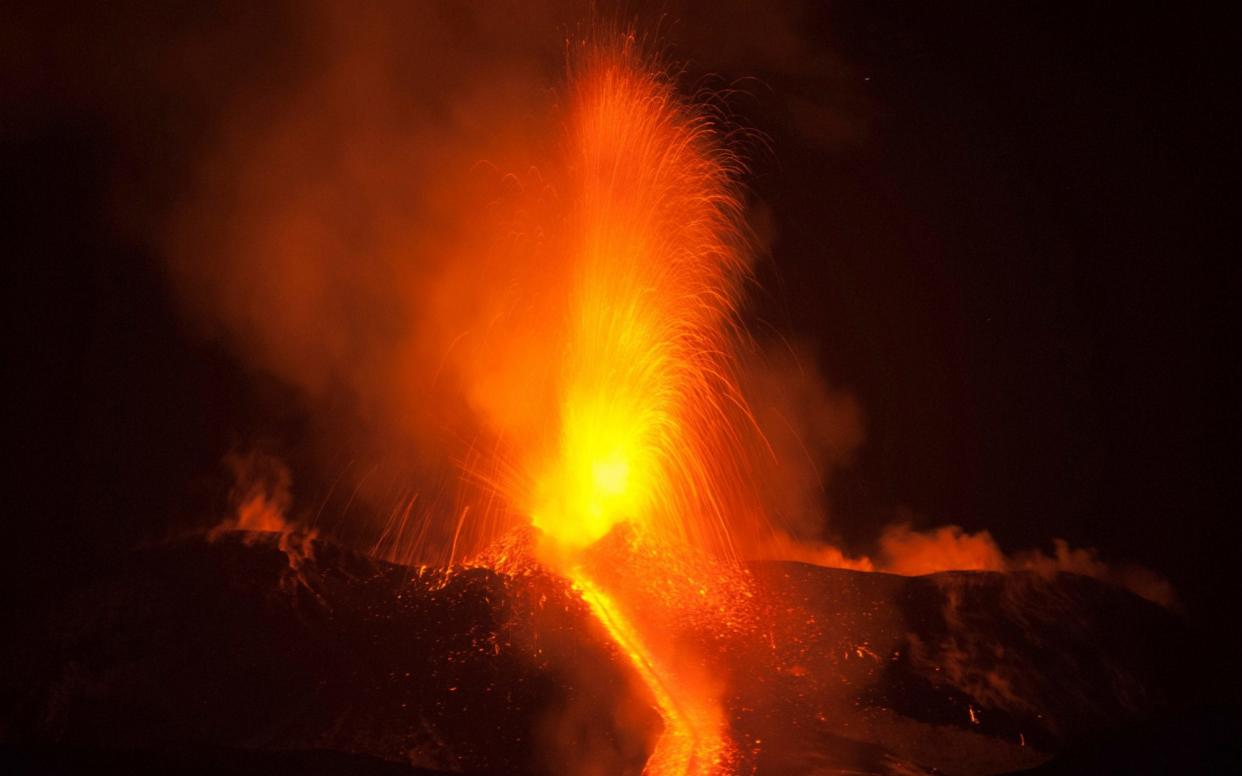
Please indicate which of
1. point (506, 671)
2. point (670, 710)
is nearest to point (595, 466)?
point (506, 671)

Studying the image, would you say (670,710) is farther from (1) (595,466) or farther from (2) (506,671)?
(1) (595,466)

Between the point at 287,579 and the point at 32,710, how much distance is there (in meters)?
3.96

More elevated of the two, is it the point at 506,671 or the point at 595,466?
the point at 595,466

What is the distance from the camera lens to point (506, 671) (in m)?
14.3

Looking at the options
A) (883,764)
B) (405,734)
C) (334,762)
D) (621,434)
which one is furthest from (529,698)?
(621,434)

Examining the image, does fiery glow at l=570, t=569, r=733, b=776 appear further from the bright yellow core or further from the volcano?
the bright yellow core

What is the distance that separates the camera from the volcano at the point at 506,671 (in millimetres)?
12812

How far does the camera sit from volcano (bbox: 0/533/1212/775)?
12.8 metres

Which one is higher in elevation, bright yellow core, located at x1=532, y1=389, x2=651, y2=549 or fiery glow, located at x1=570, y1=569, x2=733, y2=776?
bright yellow core, located at x1=532, y1=389, x2=651, y2=549

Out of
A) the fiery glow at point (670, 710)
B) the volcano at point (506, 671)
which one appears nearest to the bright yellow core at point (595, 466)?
the fiery glow at point (670, 710)

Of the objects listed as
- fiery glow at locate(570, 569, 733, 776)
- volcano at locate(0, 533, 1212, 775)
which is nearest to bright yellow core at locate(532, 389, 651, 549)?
fiery glow at locate(570, 569, 733, 776)

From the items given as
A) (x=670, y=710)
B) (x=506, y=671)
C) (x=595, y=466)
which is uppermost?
(x=595, y=466)

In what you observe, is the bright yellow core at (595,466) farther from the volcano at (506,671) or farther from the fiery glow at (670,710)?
the volcano at (506,671)

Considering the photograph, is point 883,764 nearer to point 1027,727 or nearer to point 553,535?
point 1027,727
